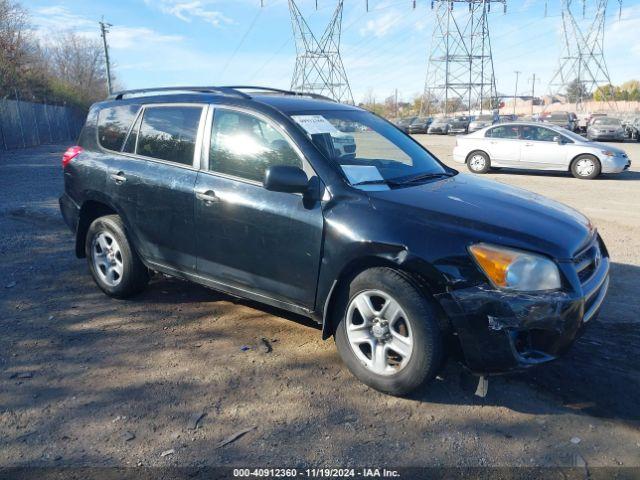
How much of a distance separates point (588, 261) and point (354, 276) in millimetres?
1478

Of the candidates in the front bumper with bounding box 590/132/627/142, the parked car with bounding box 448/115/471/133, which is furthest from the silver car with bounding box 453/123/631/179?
the parked car with bounding box 448/115/471/133

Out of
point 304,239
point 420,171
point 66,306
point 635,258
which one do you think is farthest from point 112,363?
point 635,258

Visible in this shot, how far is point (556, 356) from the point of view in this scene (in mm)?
3096

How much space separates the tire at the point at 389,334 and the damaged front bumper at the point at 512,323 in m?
0.16

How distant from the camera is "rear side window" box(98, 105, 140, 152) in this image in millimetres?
4836

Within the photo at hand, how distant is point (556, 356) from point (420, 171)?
1792 mm

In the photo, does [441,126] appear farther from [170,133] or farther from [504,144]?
[170,133]

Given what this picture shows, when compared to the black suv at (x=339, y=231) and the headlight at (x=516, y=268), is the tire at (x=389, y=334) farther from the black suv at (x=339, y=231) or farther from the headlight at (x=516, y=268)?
the headlight at (x=516, y=268)

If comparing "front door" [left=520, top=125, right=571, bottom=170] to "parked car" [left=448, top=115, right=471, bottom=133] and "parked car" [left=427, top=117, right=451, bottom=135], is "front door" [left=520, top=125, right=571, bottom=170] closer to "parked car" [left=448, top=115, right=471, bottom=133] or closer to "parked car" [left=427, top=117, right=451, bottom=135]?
"parked car" [left=448, top=115, right=471, bottom=133]

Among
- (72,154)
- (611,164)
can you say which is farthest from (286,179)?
(611,164)

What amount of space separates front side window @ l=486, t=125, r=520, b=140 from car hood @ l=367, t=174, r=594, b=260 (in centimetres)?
1194

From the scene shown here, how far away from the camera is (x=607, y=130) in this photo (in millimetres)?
29984

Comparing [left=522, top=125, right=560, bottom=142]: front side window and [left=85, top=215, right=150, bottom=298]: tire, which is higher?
[left=522, top=125, right=560, bottom=142]: front side window

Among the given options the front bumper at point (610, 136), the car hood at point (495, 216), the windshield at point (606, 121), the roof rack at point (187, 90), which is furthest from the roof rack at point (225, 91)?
the windshield at point (606, 121)
